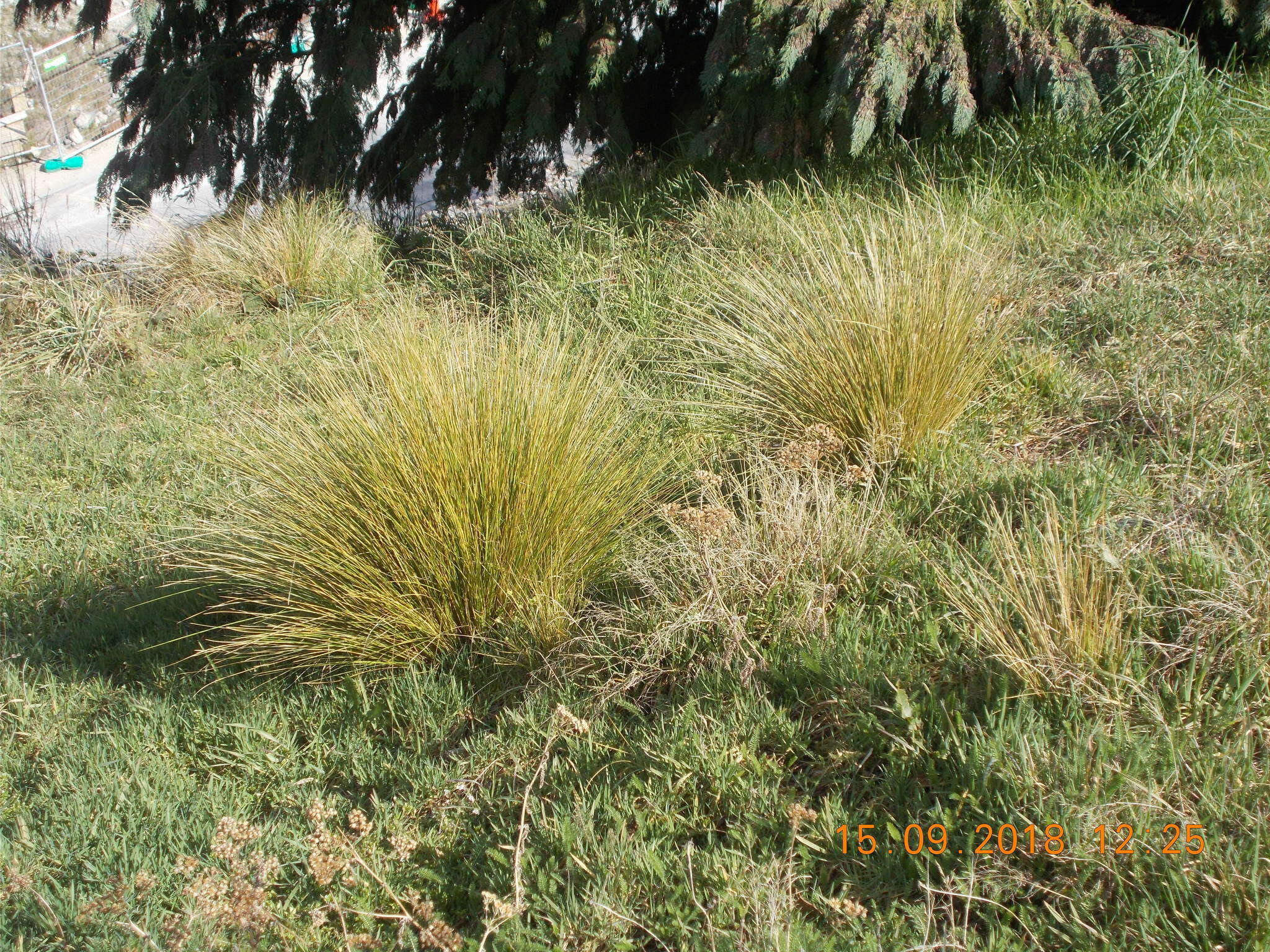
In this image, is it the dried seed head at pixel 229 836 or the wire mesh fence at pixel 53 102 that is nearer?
the dried seed head at pixel 229 836

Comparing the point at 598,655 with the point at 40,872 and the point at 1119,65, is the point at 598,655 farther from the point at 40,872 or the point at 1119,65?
the point at 1119,65

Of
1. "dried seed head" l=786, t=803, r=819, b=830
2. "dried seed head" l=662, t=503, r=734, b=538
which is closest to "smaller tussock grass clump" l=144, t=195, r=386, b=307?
"dried seed head" l=662, t=503, r=734, b=538

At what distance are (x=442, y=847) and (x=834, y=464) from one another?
1.75 m

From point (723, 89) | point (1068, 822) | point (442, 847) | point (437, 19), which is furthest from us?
point (437, 19)

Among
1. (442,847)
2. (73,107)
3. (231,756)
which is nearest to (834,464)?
(442,847)

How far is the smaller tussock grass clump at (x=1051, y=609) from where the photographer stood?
211cm

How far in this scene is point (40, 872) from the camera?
2.34 m

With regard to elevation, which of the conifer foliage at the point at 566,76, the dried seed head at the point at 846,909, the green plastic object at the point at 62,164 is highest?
the conifer foliage at the point at 566,76

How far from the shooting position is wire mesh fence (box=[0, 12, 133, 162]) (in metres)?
18.7

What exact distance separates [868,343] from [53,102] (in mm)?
24185

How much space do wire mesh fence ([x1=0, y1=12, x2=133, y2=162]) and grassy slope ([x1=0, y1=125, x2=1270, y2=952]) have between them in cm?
1773

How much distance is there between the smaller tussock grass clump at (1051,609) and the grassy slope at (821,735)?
0.07 meters
